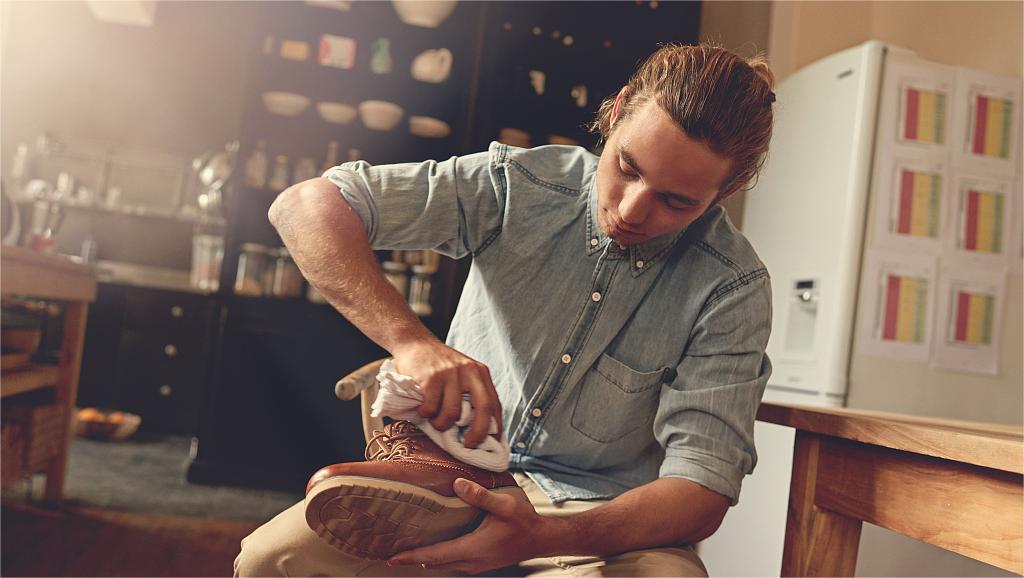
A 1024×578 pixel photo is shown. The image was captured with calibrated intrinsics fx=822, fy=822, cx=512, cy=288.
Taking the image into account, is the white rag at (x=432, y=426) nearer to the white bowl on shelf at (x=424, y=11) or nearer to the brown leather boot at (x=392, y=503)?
the brown leather boot at (x=392, y=503)

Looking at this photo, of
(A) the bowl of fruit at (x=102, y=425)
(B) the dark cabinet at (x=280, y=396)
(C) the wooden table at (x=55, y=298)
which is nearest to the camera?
(C) the wooden table at (x=55, y=298)

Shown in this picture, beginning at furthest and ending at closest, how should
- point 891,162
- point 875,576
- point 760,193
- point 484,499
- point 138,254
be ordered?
→ 1. point 138,254
2. point 760,193
3. point 891,162
4. point 875,576
5. point 484,499

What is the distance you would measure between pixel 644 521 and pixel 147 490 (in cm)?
270

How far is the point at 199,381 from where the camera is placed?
4.52m

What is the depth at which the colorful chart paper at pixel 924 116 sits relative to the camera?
8.56 ft

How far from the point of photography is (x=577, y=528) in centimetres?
95

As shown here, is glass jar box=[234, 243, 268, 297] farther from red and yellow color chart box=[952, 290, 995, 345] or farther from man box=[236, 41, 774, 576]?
red and yellow color chart box=[952, 290, 995, 345]

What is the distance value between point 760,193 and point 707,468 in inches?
89.1

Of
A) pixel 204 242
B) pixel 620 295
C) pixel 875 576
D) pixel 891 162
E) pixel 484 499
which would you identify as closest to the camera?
pixel 484 499

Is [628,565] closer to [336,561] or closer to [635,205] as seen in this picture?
[336,561]

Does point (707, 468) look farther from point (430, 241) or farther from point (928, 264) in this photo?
point (928, 264)

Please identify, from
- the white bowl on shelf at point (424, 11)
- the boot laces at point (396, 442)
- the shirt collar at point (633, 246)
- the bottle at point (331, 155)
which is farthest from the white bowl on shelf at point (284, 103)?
the boot laces at point (396, 442)

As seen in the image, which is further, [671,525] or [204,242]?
[204,242]

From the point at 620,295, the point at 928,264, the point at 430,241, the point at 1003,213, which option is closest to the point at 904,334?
the point at 928,264
